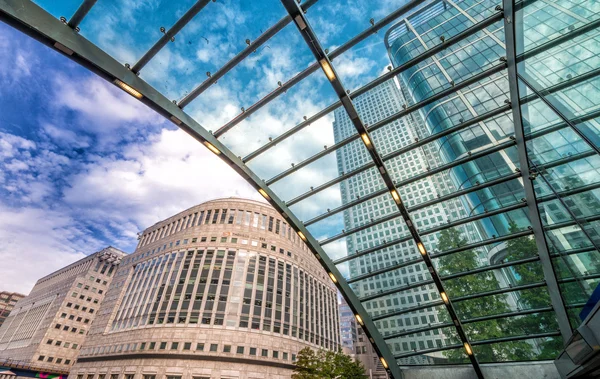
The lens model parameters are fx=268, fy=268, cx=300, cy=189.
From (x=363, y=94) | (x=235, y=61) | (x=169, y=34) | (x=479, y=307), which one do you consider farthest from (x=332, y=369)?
(x=169, y=34)

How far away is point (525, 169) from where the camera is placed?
9297mm

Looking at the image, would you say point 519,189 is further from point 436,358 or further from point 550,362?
point 436,358

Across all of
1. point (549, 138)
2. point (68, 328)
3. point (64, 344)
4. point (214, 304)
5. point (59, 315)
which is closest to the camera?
point (549, 138)

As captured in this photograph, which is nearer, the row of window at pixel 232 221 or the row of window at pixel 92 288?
the row of window at pixel 232 221

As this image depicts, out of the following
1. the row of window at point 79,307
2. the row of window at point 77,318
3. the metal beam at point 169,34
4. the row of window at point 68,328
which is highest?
the row of window at point 79,307

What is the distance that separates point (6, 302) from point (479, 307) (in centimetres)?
20428

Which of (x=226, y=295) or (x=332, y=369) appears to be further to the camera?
(x=226, y=295)

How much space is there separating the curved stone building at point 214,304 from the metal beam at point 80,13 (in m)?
41.1

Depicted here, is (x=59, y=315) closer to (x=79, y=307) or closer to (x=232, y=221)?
(x=79, y=307)

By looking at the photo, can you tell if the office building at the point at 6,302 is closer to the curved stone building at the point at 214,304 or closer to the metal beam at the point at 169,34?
the curved stone building at the point at 214,304

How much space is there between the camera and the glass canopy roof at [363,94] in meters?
6.11

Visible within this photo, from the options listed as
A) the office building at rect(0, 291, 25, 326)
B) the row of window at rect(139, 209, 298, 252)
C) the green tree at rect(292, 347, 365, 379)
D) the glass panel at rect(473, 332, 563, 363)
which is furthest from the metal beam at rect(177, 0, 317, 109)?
the office building at rect(0, 291, 25, 326)

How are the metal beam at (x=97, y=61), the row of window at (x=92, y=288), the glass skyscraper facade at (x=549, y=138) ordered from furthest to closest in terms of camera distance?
the row of window at (x=92, y=288) → the metal beam at (x=97, y=61) → the glass skyscraper facade at (x=549, y=138)

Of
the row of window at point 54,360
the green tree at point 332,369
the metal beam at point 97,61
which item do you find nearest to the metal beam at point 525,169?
the metal beam at point 97,61
